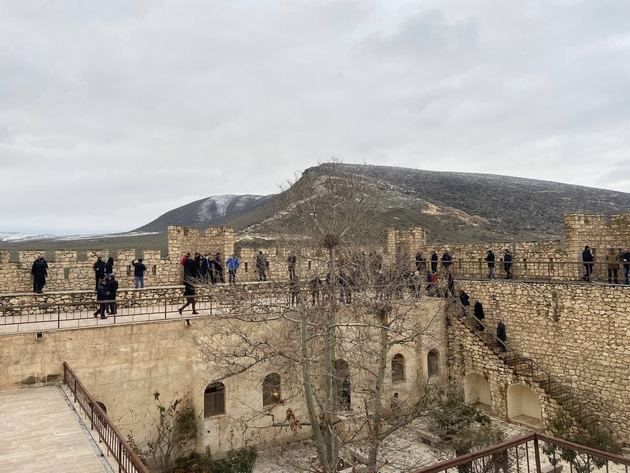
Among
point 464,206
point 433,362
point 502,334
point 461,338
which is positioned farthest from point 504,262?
point 464,206

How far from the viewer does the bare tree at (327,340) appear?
11742 millimetres

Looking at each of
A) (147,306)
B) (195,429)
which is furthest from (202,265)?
(195,429)

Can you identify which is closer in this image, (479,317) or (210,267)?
(210,267)

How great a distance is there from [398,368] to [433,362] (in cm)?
214

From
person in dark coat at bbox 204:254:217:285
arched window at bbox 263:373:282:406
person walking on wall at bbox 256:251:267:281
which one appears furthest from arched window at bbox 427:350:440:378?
person in dark coat at bbox 204:254:217:285

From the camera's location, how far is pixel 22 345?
1098 centimetres

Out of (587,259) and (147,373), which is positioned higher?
(587,259)

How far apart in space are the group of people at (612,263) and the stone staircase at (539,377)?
12.7 ft

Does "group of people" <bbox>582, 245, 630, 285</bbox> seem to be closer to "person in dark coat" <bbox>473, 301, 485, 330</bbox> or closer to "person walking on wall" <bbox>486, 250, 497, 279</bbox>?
"person walking on wall" <bbox>486, 250, 497, 279</bbox>

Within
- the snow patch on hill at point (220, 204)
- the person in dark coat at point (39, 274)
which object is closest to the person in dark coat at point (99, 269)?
the person in dark coat at point (39, 274)

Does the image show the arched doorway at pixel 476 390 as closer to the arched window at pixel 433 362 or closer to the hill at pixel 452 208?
the arched window at pixel 433 362

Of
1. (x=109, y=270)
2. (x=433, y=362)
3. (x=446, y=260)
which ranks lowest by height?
(x=433, y=362)

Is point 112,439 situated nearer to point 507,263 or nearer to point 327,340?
point 327,340

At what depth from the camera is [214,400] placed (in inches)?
548
